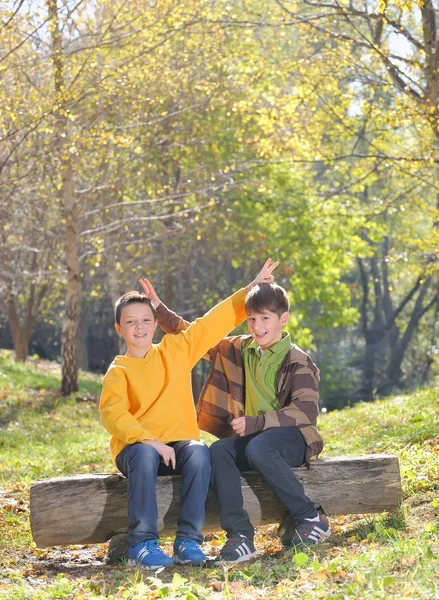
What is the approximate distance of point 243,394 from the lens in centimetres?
576

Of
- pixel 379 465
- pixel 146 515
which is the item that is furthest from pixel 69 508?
pixel 379 465

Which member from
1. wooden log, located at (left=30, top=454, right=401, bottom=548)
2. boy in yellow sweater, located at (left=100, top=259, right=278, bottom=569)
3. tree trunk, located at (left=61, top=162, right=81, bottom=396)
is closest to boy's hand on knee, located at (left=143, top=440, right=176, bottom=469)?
boy in yellow sweater, located at (left=100, top=259, right=278, bottom=569)

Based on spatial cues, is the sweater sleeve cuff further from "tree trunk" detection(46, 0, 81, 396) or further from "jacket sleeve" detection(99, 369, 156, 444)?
"tree trunk" detection(46, 0, 81, 396)

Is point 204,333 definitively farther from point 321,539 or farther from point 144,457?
point 321,539

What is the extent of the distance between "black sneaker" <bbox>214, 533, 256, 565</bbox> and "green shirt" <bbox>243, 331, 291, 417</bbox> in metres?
0.83

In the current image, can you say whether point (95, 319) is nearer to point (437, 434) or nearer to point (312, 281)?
point (312, 281)

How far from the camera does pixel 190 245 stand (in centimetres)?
2352

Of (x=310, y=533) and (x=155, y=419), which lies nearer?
(x=310, y=533)

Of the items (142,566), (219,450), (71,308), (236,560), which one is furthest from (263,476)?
(71,308)

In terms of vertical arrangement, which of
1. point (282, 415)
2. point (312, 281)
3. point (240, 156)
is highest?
point (240, 156)

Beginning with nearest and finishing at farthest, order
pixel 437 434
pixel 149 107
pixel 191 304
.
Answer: pixel 437 434 → pixel 149 107 → pixel 191 304

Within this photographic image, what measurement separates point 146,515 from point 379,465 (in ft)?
5.27

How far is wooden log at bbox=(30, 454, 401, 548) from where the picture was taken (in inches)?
212

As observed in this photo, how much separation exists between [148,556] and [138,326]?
1411mm
